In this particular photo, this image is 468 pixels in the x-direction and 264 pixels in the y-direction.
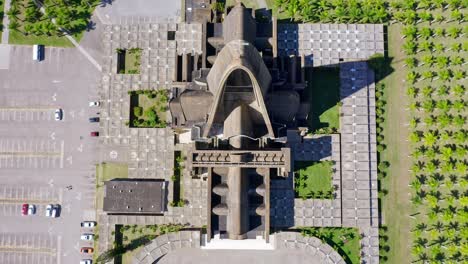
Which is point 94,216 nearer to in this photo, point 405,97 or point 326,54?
point 326,54

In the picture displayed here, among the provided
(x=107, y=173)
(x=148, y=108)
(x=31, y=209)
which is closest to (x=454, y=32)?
(x=148, y=108)

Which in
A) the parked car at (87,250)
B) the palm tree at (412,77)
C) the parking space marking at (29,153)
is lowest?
the parked car at (87,250)

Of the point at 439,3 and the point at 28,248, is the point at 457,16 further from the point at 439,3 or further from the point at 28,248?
the point at 28,248

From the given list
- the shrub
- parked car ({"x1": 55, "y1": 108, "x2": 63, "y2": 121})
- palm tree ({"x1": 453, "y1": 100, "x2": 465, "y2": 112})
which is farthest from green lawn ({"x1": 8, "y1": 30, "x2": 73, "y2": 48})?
palm tree ({"x1": 453, "y1": 100, "x2": 465, "y2": 112})

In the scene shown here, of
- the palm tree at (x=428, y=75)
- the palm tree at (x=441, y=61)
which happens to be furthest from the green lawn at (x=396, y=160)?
the palm tree at (x=441, y=61)

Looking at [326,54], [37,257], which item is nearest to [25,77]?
[37,257]

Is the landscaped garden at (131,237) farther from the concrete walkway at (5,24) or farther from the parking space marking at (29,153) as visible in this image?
the concrete walkway at (5,24)

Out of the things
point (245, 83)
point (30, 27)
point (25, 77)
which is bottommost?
point (245, 83)

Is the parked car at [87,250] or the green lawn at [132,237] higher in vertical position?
the green lawn at [132,237]
